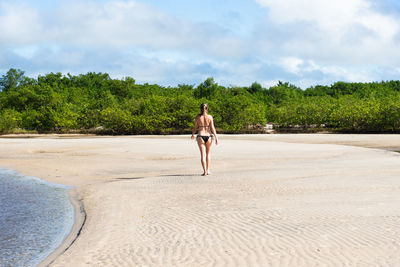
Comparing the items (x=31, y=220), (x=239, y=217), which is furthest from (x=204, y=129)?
(x=31, y=220)

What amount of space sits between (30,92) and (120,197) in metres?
69.2

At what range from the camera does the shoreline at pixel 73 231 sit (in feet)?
20.9

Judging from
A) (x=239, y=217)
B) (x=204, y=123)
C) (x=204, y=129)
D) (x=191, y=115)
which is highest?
(x=191, y=115)

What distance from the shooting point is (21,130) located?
2456 inches

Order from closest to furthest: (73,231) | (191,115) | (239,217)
→ (239,217)
(73,231)
(191,115)

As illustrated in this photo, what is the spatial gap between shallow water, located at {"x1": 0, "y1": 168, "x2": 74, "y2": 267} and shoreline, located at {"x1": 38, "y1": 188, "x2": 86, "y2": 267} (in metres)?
0.09

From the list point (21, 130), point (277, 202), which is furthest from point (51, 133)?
point (277, 202)

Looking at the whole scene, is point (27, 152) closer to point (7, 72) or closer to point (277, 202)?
point (277, 202)

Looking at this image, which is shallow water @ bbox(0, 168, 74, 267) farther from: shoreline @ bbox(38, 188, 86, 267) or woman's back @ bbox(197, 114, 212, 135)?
woman's back @ bbox(197, 114, 212, 135)

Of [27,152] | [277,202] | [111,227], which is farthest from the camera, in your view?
[27,152]

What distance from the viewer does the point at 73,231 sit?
8.06 metres

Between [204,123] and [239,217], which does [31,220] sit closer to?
[239,217]

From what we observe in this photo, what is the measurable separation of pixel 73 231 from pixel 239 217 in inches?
122

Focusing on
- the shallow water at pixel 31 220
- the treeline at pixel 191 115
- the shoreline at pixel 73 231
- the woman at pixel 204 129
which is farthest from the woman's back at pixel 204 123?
the treeline at pixel 191 115
